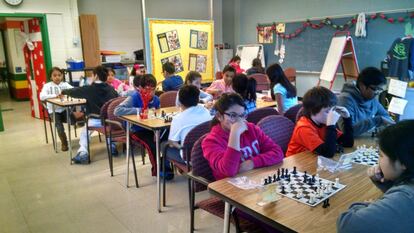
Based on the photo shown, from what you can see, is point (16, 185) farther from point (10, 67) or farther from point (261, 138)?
point (10, 67)

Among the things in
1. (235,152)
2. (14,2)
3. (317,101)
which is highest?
(14,2)

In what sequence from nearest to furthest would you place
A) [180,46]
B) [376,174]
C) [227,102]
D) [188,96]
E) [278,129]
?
[376,174]
[227,102]
[278,129]
[188,96]
[180,46]

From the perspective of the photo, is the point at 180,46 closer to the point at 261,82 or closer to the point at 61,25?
the point at 261,82

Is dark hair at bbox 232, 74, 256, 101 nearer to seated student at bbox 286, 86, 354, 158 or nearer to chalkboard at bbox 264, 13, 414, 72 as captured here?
seated student at bbox 286, 86, 354, 158

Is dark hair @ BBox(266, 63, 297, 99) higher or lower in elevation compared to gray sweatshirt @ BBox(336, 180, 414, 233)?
higher

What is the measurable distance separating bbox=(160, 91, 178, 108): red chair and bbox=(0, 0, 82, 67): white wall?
13.8ft

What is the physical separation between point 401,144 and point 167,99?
353 cm

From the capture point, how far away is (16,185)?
12.5 ft

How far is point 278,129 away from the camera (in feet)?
8.19

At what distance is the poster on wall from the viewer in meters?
8.85

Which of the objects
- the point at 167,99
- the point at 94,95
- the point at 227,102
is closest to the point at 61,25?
the point at 94,95

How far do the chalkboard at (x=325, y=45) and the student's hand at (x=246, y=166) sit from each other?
5.94m

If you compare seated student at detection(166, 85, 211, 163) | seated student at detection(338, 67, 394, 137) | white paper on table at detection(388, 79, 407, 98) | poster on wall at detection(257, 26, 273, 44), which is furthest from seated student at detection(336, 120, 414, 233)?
poster on wall at detection(257, 26, 273, 44)

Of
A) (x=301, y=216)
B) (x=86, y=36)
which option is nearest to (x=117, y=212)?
(x=301, y=216)
